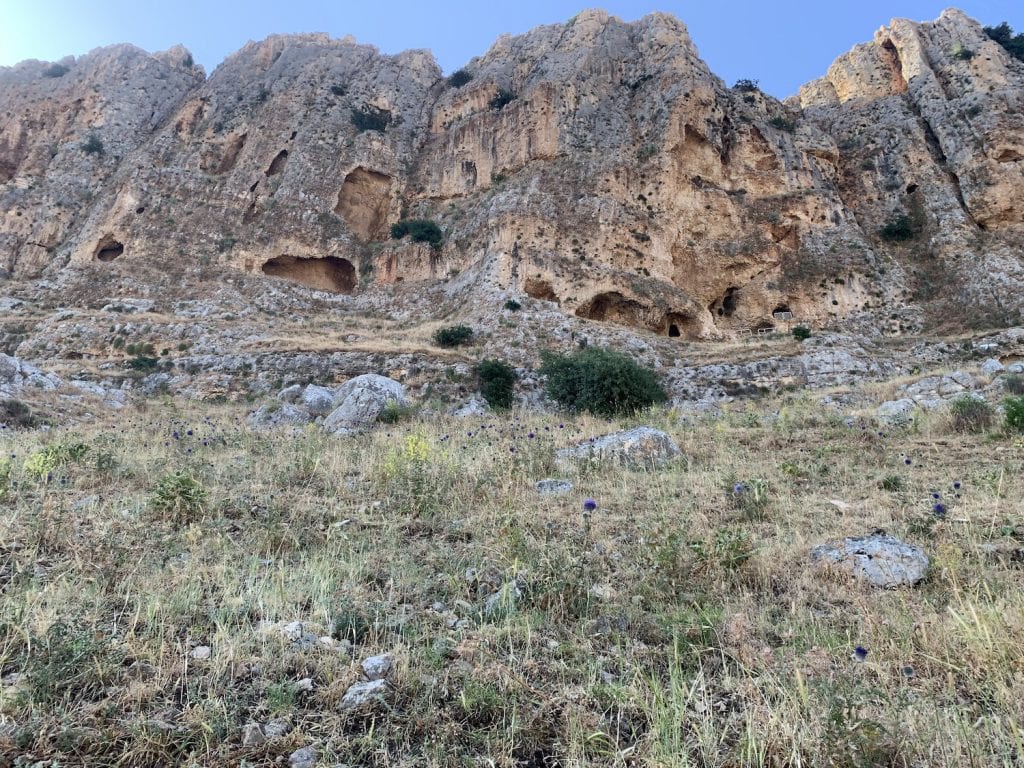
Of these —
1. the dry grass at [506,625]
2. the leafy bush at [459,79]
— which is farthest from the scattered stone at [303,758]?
the leafy bush at [459,79]

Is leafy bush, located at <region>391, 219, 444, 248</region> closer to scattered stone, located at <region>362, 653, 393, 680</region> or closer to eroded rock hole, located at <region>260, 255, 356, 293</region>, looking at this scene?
eroded rock hole, located at <region>260, 255, 356, 293</region>

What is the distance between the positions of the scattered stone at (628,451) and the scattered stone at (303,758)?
4479 millimetres

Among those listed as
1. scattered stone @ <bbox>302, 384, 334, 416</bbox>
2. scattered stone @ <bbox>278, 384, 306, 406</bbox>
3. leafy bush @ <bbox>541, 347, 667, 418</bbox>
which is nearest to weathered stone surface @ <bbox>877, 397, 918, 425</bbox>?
leafy bush @ <bbox>541, 347, 667, 418</bbox>

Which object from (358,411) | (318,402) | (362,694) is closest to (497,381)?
(318,402)

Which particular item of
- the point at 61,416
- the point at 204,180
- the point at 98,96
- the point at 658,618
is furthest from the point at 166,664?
the point at 98,96

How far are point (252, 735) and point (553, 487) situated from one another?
3618 millimetres

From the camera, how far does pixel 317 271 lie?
36.2 meters

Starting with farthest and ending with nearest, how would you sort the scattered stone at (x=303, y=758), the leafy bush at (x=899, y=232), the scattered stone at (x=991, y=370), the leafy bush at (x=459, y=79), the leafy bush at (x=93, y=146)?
the leafy bush at (x=459, y=79), the leafy bush at (x=93, y=146), the leafy bush at (x=899, y=232), the scattered stone at (x=991, y=370), the scattered stone at (x=303, y=758)

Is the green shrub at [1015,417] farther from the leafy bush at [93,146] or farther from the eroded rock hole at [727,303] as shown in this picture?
the leafy bush at [93,146]

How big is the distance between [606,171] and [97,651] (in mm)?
33843

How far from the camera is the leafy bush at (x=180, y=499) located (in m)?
3.94

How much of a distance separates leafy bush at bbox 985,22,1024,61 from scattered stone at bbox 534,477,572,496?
172 ft

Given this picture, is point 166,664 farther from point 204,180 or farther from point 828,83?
point 828,83

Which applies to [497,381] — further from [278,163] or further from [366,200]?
[278,163]
